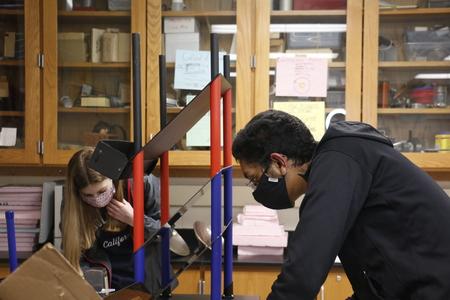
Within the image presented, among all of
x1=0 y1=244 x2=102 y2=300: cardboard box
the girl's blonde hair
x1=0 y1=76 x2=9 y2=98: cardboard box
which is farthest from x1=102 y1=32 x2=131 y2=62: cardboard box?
x1=0 y1=244 x2=102 y2=300: cardboard box

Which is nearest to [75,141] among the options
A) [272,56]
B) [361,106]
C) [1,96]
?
[1,96]

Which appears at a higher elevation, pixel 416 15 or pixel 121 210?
pixel 416 15

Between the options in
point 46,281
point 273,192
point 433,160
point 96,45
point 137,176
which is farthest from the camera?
point 96,45

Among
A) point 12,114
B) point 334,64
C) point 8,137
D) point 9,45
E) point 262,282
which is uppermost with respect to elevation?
point 9,45

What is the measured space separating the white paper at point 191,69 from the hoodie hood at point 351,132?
3.95ft

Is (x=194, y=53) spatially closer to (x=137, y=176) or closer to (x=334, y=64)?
(x=334, y=64)

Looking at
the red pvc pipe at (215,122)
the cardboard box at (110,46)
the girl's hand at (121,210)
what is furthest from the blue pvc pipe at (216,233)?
the cardboard box at (110,46)

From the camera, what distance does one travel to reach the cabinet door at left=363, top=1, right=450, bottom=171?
211 cm

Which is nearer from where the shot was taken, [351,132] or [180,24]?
[351,132]

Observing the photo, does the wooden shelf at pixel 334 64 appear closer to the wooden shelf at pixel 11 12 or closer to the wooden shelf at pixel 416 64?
the wooden shelf at pixel 416 64

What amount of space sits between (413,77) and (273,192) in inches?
53.1

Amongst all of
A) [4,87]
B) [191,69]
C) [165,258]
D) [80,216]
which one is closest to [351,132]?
[165,258]

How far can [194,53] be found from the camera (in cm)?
215

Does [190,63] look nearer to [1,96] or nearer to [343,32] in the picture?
[343,32]
